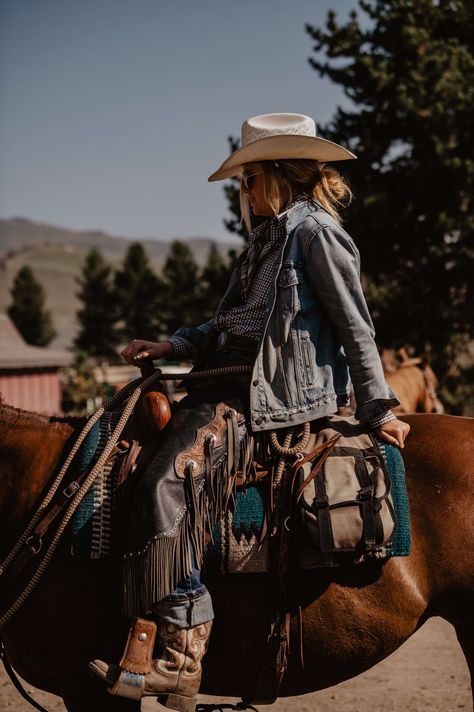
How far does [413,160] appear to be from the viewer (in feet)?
50.7

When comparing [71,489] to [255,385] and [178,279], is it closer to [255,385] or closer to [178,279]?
[255,385]

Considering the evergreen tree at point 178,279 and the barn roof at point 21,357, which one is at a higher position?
the evergreen tree at point 178,279

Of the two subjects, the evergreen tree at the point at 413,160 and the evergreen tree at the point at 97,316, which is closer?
the evergreen tree at the point at 413,160

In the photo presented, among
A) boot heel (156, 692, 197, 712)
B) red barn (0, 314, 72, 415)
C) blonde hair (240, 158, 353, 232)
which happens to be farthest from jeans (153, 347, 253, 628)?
red barn (0, 314, 72, 415)

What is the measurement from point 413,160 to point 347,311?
13825 mm

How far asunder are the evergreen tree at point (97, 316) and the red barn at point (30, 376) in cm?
3138

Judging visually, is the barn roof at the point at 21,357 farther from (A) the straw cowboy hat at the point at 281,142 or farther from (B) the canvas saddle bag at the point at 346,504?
(B) the canvas saddle bag at the point at 346,504

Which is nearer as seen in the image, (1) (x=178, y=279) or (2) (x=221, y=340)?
(2) (x=221, y=340)

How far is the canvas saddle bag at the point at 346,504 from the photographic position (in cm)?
264

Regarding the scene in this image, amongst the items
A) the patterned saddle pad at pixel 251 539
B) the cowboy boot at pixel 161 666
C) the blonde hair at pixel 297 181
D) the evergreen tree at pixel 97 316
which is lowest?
the cowboy boot at pixel 161 666

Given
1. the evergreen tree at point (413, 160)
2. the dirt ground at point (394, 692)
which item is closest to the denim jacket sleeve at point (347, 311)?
the dirt ground at point (394, 692)

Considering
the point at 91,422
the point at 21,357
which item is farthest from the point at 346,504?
the point at 21,357

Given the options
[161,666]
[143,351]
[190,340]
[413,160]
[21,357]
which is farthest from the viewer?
[21,357]

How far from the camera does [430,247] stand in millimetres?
14719
